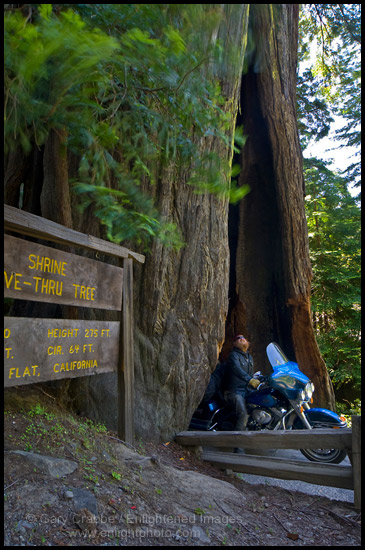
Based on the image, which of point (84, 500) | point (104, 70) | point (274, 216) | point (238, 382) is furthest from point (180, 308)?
point (274, 216)

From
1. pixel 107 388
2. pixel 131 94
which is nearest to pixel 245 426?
pixel 107 388

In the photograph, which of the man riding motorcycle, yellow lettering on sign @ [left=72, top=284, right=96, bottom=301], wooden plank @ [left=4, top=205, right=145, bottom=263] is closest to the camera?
wooden plank @ [left=4, top=205, right=145, bottom=263]

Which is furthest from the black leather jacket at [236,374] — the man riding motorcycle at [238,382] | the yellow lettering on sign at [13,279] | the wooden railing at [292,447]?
the yellow lettering on sign at [13,279]

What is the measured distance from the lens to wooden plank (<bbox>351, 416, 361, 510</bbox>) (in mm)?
3641

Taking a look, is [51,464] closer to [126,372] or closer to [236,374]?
[126,372]

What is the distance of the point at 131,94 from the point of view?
3.30 m

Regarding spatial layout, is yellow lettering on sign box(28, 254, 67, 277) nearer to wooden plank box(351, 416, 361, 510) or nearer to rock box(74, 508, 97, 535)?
rock box(74, 508, 97, 535)

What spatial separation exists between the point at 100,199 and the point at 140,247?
2186 millimetres

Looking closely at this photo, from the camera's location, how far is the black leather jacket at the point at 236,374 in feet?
19.2

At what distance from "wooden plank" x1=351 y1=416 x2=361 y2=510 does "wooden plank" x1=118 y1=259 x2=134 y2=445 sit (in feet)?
7.12

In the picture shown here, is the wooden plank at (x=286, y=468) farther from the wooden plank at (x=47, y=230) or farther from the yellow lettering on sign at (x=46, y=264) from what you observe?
the yellow lettering on sign at (x=46, y=264)

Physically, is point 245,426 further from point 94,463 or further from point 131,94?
point 131,94

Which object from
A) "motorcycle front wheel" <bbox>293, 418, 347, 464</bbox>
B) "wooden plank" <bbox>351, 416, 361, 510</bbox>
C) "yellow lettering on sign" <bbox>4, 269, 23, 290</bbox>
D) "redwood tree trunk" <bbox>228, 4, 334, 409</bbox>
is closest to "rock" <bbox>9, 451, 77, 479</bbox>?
"yellow lettering on sign" <bbox>4, 269, 23, 290</bbox>

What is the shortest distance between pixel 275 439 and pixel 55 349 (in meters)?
A: 2.67
